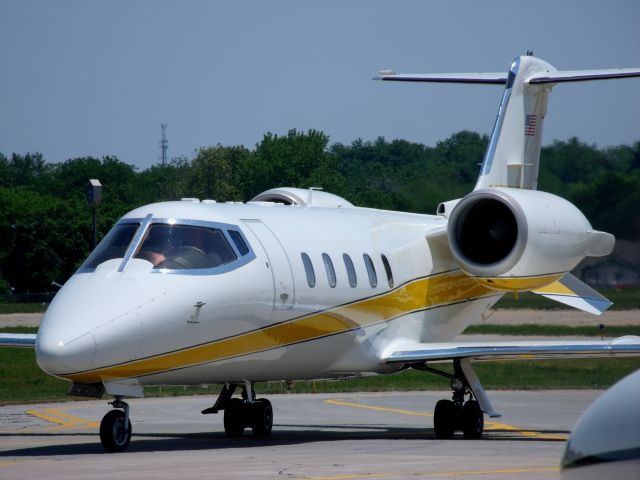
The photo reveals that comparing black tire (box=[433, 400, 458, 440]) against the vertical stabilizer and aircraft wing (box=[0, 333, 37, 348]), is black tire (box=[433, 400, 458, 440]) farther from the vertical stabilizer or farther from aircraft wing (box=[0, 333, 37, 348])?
aircraft wing (box=[0, 333, 37, 348])

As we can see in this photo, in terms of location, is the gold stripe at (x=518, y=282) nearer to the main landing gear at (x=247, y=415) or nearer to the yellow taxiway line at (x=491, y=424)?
the yellow taxiway line at (x=491, y=424)

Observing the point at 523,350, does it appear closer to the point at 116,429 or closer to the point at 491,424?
the point at 491,424

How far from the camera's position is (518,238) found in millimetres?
17688

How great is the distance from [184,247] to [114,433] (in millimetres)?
2372

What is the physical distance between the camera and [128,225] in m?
15.4

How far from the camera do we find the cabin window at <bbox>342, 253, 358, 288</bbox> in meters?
17.9

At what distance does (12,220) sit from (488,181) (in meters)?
55.7

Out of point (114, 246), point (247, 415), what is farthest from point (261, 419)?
point (114, 246)

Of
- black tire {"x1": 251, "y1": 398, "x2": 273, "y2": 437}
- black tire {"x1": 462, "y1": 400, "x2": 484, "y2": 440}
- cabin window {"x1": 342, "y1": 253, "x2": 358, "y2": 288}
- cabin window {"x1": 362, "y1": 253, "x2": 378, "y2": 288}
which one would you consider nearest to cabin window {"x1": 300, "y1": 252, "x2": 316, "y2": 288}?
cabin window {"x1": 342, "y1": 253, "x2": 358, "y2": 288}

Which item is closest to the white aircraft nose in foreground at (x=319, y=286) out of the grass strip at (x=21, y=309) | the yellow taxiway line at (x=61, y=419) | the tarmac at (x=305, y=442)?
the tarmac at (x=305, y=442)

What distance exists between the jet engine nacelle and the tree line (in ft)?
26.8

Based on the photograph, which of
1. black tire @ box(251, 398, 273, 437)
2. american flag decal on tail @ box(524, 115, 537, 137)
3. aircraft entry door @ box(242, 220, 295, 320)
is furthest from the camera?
american flag decal on tail @ box(524, 115, 537, 137)

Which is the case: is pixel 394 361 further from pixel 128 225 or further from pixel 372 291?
pixel 128 225

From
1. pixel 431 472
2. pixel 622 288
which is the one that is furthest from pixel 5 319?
pixel 431 472
